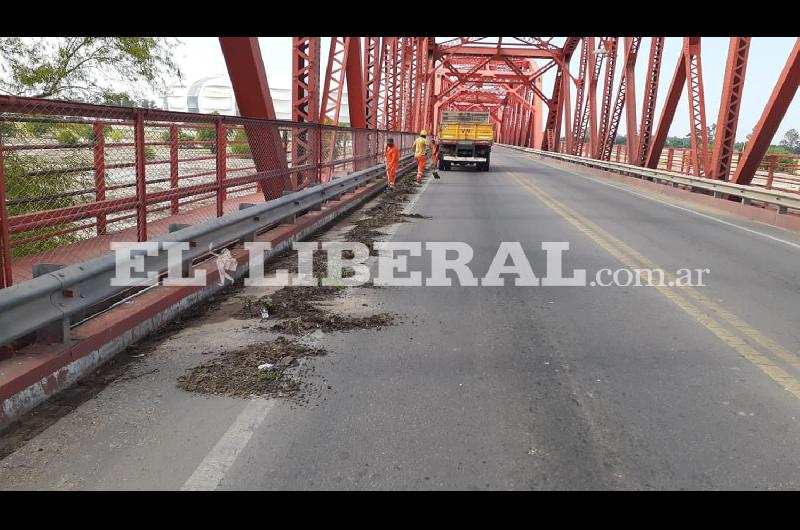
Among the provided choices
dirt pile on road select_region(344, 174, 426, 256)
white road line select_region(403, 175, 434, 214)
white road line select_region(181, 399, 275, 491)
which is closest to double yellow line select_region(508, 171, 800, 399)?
white road line select_region(181, 399, 275, 491)

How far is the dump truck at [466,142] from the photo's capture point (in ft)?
Answer: 109

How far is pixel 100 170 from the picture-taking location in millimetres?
6422

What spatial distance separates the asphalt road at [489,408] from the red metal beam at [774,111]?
930 centimetres

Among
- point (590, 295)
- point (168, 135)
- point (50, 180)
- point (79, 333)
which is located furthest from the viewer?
point (168, 135)

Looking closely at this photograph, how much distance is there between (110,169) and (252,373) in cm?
598

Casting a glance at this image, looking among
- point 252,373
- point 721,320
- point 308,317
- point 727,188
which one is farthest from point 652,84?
point 252,373

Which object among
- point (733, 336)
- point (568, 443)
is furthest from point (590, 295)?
point (568, 443)

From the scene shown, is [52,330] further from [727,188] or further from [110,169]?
[727,188]

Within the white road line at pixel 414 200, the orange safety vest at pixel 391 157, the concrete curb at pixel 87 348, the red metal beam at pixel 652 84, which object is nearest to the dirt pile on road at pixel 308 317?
the concrete curb at pixel 87 348

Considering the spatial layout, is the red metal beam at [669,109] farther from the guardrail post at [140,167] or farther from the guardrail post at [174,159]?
the guardrail post at [140,167]

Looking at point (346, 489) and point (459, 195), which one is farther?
point (459, 195)

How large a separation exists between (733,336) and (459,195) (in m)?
14.1

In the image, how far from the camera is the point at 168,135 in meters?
10.5

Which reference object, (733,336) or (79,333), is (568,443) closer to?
(733,336)
